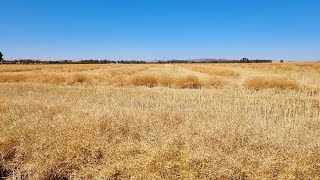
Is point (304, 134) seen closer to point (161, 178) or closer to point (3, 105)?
point (161, 178)

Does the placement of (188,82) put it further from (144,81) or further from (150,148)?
(150,148)

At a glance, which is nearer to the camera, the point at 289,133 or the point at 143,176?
the point at 143,176

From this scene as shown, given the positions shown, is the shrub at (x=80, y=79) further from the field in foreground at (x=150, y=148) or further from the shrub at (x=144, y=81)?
the field in foreground at (x=150, y=148)

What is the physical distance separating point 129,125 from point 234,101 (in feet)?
23.8

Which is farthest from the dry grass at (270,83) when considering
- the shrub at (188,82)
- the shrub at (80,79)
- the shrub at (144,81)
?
the shrub at (80,79)

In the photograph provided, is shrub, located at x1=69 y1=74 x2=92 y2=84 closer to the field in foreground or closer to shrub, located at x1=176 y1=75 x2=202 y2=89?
shrub, located at x1=176 y1=75 x2=202 y2=89

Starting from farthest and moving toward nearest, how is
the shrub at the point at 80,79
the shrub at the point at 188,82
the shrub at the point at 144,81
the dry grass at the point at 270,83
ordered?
the shrub at the point at 80,79 → the shrub at the point at 144,81 → the shrub at the point at 188,82 → the dry grass at the point at 270,83

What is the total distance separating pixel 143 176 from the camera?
5.70 m

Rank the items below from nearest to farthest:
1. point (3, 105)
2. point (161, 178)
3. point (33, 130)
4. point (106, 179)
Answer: point (161, 178) < point (106, 179) < point (33, 130) < point (3, 105)

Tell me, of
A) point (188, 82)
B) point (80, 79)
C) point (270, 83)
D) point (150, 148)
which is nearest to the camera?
point (150, 148)

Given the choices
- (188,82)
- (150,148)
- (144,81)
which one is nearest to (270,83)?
(188,82)

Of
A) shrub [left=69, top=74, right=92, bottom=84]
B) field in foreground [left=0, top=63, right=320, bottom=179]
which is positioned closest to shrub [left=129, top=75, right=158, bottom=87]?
shrub [left=69, top=74, right=92, bottom=84]

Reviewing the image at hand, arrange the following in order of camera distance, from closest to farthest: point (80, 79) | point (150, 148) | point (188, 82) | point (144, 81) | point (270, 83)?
point (150, 148) < point (270, 83) < point (188, 82) < point (144, 81) < point (80, 79)

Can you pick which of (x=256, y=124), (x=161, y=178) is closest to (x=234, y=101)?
(x=256, y=124)
